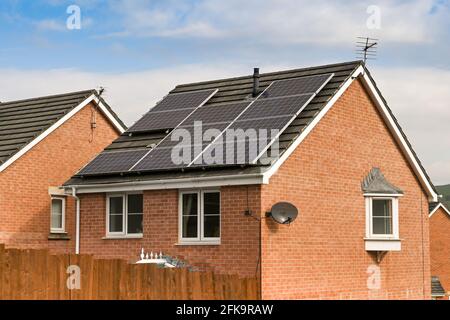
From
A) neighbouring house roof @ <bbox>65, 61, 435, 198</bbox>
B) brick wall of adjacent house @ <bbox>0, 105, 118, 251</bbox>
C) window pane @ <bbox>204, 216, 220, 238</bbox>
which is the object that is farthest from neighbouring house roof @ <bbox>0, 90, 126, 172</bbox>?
window pane @ <bbox>204, 216, 220, 238</bbox>

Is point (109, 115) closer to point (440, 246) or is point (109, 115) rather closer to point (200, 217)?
point (200, 217)

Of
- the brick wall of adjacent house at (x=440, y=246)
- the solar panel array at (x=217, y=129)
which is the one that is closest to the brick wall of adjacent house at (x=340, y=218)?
the solar panel array at (x=217, y=129)

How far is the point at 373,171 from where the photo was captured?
88.7 ft

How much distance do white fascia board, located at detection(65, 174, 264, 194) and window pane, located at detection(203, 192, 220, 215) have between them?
461mm

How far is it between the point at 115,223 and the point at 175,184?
9.89ft

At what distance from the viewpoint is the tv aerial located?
74.6 ft

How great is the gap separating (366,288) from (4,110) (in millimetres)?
15550

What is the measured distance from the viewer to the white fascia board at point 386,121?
77.2 feet

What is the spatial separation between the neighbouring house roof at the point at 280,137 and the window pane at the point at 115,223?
3.61 feet

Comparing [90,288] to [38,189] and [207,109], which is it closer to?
[207,109]

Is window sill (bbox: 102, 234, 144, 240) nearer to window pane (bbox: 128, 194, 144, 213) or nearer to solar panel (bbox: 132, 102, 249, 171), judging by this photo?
window pane (bbox: 128, 194, 144, 213)

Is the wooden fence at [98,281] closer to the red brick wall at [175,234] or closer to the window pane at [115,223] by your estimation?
the red brick wall at [175,234]

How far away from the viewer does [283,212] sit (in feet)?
75.0
